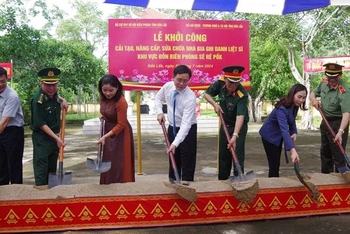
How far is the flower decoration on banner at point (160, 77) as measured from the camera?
4.77 m

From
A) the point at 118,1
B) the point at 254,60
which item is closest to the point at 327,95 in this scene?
the point at 118,1

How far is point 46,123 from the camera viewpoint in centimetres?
329

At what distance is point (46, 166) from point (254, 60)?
1634 centimetres

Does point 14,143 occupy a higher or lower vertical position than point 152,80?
lower

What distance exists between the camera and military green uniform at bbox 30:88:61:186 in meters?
3.22

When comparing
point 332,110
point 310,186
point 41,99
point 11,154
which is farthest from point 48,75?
point 332,110

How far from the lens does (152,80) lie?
190 inches

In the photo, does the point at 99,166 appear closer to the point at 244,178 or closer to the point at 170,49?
the point at 244,178

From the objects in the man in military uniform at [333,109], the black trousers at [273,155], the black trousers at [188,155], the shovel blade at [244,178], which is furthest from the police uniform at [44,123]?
the man in military uniform at [333,109]

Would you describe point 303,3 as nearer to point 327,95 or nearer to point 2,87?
point 327,95

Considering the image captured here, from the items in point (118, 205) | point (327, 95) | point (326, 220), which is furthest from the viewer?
point (327, 95)

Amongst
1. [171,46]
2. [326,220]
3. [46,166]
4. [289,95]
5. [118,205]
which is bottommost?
[326,220]

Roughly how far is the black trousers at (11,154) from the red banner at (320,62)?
910cm

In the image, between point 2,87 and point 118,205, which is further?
point 2,87
